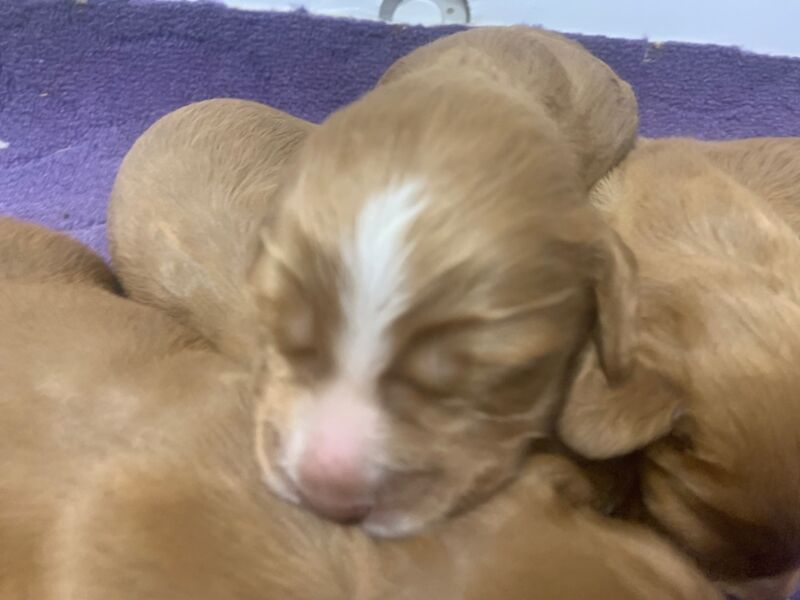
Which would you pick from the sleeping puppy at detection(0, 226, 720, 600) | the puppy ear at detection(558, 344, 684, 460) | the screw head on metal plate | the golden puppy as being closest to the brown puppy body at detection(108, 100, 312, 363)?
the golden puppy

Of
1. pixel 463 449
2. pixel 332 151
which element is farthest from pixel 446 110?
pixel 463 449

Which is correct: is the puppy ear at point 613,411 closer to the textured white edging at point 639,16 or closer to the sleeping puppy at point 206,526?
the sleeping puppy at point 206,526

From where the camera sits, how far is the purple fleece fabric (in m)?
2.72

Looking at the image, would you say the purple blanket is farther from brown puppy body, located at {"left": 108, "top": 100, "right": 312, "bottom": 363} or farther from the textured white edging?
brown puppy body, located at {"left": 108, "top": 100, "right": 312, "bottom": 363}

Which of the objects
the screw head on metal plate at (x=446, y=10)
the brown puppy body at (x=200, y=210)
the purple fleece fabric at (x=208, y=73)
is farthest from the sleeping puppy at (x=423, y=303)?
the screw head on metal plate at (x=446, y=10)

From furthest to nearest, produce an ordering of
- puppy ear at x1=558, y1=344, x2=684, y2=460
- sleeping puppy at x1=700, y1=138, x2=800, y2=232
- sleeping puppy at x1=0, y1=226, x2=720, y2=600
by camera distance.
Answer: sleeping puppy at x1=700, y1=138, x2=800, y2=232 → puppy ear at x1=558, y1=344, x2=684, y2=460 → sleeping puppy at x1=0, y1=226, x2=720, y2=600

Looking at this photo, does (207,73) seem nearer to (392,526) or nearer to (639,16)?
(639,16)

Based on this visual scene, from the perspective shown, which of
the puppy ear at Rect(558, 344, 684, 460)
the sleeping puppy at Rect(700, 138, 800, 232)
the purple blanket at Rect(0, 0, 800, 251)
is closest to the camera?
the puppy ear at Rect(558, 344, 684, 460)

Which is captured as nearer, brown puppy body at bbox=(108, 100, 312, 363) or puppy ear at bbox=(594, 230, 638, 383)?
puppy ear at bbox=(594, 230, 638, 383)

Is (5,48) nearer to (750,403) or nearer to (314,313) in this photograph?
(314,313)

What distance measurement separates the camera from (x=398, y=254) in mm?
1260

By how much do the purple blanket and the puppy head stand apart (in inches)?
56.6

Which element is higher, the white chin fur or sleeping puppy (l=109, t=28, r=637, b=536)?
sleeping puppy (l=109, t=28, r=637, b=536)

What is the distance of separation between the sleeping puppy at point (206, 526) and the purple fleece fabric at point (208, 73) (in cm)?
133
